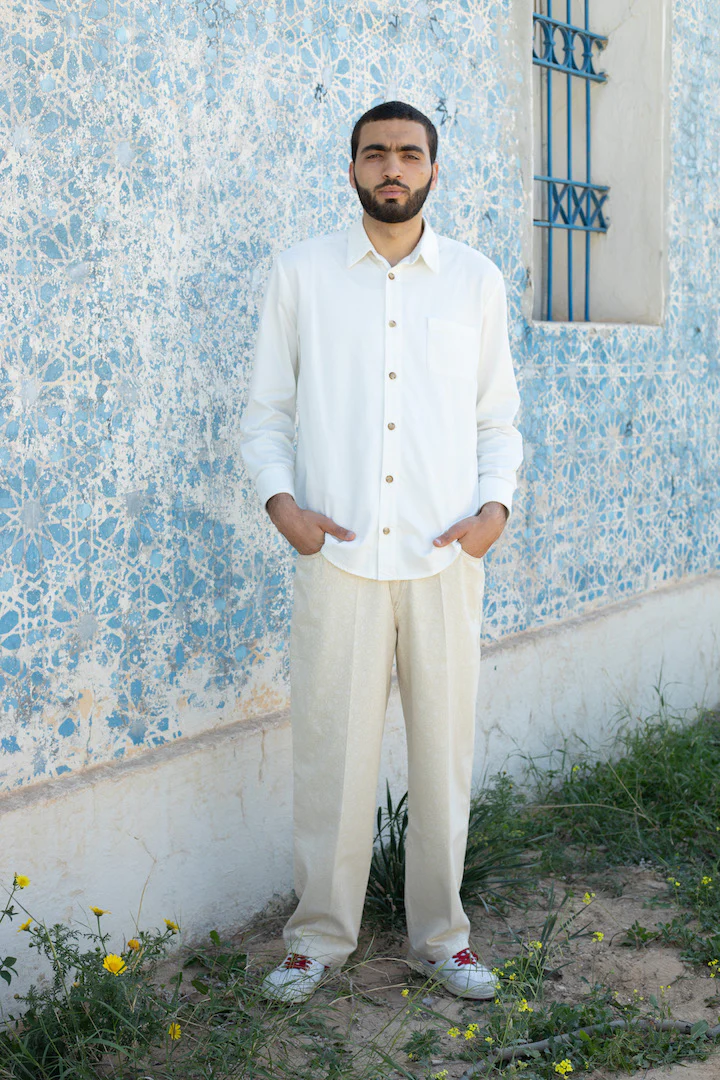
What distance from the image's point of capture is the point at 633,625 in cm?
484

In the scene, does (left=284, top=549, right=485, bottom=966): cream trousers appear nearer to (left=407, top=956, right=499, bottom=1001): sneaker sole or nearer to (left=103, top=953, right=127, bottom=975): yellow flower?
(left=407, top=956, right=499, bottom=1001): sneaker sole

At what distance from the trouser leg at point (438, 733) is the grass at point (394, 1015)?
0.64 ft

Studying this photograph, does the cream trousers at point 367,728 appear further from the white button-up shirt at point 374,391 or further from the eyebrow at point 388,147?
the eyebrow at point 388,147

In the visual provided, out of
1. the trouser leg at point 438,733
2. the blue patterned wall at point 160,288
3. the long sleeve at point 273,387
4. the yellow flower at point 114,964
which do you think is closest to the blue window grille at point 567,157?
the blue patterned wall at point 160,288

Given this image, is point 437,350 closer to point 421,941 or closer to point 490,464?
point 490,464

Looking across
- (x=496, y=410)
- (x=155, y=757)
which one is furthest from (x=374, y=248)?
(x=155, y=757)

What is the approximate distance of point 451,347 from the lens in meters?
2.65

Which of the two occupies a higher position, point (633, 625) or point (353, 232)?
point (353, 232)

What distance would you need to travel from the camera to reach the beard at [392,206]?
101 inches

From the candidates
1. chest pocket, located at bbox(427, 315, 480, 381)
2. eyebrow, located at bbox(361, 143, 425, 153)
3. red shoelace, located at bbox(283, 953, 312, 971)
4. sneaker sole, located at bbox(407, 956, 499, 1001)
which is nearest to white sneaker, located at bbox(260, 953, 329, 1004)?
red shoelace, located at bbox(283, 953, 312, 971)

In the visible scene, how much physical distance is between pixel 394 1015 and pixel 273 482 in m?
1.31

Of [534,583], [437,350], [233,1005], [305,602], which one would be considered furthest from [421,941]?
[534,583]

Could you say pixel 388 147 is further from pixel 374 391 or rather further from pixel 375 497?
pixel 375 497

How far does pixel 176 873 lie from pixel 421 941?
0.67 metres
